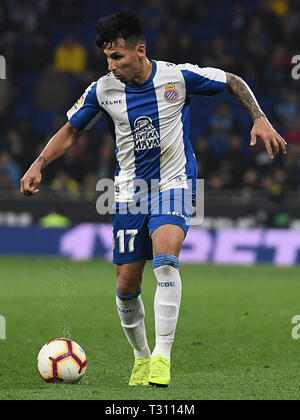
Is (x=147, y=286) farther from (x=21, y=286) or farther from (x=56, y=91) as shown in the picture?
(x=56, y=91)

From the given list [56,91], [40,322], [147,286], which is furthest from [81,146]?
[40,322]

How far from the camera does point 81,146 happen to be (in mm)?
18172

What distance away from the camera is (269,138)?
574cm

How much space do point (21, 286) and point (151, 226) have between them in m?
6.71

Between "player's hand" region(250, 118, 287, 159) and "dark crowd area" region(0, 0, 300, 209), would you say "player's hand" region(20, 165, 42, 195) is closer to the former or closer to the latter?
"player's hand" region(250, 118, 287, 159)

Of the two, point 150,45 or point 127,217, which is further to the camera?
point 150,45

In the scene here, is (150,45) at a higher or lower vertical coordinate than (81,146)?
higher

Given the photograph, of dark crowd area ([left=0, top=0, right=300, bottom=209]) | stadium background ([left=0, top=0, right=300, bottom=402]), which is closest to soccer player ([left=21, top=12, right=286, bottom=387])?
stadium background ([left=0, top=0, right=300, bottom=402])

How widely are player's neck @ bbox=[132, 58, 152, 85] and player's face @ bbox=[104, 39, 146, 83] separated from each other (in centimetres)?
3

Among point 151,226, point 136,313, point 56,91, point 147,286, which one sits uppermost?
point 56,91

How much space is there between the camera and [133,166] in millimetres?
6098

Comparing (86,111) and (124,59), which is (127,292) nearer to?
(86,111)
